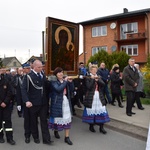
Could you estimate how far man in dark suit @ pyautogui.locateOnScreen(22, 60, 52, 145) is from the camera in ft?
17.2

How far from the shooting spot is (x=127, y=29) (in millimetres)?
32062

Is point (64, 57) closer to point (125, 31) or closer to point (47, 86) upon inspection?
point (47, 86)

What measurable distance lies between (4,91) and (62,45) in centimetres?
292

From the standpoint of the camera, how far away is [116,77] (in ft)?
31.2

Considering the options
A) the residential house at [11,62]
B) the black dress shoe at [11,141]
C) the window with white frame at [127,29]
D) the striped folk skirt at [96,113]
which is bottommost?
the black dress shoe at [11,141]

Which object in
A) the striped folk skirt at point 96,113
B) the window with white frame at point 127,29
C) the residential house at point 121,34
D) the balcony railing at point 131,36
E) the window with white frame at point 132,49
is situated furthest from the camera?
the window with white frame at point 132,49

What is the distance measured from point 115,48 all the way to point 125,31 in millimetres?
2764

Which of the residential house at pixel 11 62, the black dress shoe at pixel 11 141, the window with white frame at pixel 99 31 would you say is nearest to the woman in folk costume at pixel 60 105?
the black dress shoe at pixel 11 141

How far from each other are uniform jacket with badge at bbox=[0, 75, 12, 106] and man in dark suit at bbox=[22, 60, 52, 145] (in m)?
0.52

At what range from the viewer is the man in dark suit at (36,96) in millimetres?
5234

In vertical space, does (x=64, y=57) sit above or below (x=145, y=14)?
below

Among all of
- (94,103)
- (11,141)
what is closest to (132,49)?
(94,103)

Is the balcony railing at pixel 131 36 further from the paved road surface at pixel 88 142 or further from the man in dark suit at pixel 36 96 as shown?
the man in dark suit at pixel 36 96

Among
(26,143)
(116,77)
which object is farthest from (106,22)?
(26,143)
